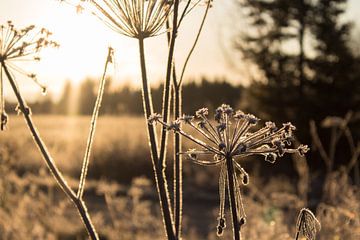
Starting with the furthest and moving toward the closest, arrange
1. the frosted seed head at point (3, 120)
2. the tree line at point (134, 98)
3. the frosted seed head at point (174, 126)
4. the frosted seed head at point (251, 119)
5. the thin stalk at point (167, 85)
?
1. the tree line at point (134, 98)
2. the frosted seed head at point (3, 120)
3. the thin stalk at point (167, 85)
4. the frosted seed head at point (251, 119)
5. the frosted seed head at point (174, 126)

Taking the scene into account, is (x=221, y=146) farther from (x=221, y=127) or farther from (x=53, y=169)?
(x=53, y=169)

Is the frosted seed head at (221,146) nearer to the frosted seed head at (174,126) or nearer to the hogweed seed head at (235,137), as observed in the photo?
the hogweed seed head at (235,137)

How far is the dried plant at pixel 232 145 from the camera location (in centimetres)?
157

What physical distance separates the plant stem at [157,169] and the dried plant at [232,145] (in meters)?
0.11

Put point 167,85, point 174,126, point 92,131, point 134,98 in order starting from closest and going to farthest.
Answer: point 174,126
point 167,85
point 92,131
point 134,98

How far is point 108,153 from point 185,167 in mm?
2303

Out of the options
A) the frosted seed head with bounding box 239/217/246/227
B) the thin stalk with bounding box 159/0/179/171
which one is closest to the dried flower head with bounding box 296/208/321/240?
the frosted seed head with bounding box 239/217/246/227

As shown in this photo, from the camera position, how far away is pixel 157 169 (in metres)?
1.75

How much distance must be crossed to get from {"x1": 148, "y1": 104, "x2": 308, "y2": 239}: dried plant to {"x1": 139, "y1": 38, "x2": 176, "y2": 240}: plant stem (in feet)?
0.36

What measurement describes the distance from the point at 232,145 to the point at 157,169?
232 millimetres

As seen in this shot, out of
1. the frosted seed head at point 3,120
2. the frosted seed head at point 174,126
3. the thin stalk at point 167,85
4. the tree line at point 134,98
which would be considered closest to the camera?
the frosted seed head at point 174,126

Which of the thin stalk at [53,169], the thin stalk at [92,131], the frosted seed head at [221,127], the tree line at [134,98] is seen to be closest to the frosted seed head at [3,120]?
the thin stalk at [53,169]

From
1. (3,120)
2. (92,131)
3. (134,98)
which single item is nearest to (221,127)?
(92,131)

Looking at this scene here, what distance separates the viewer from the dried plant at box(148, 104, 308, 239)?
61.7 inches
